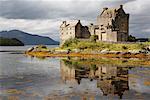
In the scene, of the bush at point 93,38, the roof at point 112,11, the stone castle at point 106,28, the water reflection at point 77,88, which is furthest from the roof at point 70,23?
the water reflection at point 77,88

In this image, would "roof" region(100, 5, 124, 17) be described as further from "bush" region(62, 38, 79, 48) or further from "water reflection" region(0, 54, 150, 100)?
"water reflection" region(0, 54, 150, 100)

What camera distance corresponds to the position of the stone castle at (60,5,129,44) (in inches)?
4299

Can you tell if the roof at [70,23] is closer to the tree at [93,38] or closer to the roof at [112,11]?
the tree at [93,38]

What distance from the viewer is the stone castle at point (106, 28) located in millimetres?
109188

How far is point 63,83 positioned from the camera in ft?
141

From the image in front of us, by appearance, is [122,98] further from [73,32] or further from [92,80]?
[73,32]

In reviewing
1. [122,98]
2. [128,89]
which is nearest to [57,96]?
[122,98]

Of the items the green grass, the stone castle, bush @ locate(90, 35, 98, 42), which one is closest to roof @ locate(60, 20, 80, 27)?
the stone castle

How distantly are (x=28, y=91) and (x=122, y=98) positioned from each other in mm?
10914

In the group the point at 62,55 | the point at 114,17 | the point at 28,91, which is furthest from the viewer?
the point at 114,17

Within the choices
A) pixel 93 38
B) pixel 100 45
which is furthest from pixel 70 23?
pixel 100 45

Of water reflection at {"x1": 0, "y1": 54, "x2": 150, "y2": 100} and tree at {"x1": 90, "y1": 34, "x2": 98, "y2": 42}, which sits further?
tree at {"x1": 90, "y1": 34, "x2": 98, "y2": 42}

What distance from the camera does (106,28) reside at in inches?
4313

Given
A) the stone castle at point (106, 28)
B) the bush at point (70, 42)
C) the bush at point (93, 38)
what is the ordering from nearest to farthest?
the bush at point (93, 38), the stone castle at point (106, 28), the bush at point (70, 42)
